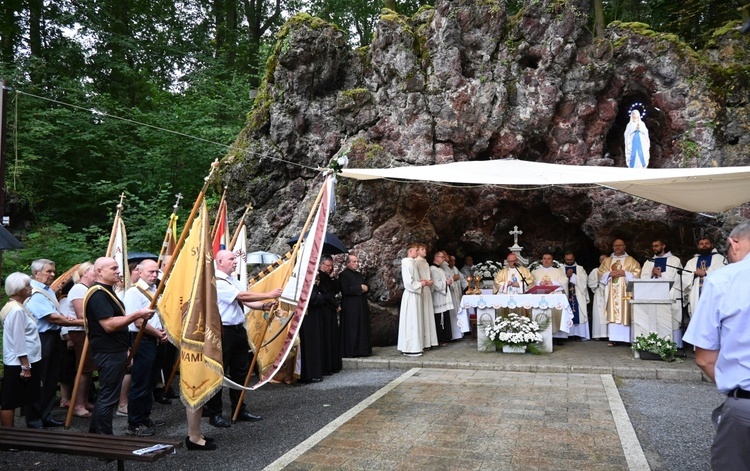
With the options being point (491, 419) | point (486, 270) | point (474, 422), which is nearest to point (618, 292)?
point (486, 270)

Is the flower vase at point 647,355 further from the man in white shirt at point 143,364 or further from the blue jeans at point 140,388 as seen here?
the blue jeans at point 140,388

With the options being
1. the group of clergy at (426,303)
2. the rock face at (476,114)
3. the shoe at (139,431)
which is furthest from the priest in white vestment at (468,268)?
the shoe at (139,431)

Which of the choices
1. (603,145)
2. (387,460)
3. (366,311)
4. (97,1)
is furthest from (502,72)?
(97,1)

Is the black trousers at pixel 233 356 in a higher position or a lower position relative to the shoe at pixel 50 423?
higher

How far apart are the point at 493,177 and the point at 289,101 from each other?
5.84m

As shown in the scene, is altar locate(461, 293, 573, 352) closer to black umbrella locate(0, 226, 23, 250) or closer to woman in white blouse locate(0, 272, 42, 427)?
woman in white blouse locate(0, 272, 42, 427)

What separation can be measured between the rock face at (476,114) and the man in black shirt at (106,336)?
705 centimetres

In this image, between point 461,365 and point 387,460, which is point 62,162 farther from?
point 387,460

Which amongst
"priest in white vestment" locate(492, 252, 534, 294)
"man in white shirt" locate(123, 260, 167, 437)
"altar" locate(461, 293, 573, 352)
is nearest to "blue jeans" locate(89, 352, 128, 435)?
"man in white shirt" locate(123, 260, 167, 437)

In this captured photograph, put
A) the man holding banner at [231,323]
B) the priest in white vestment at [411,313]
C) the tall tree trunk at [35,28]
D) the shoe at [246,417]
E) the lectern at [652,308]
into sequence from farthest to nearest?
the tall tree trunk at [35,28] → the priest in white vestment at [411,313] → the lectern at [652,308] → the shoe at [246,417] → the man holding banner at [231,323]

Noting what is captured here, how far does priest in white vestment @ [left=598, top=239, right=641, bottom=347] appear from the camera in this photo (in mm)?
10922

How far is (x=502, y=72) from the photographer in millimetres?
12953

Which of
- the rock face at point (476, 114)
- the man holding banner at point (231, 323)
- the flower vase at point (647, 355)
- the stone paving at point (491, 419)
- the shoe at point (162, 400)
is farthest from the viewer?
the rock face at point (476, 114)

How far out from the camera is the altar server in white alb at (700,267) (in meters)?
10.1
